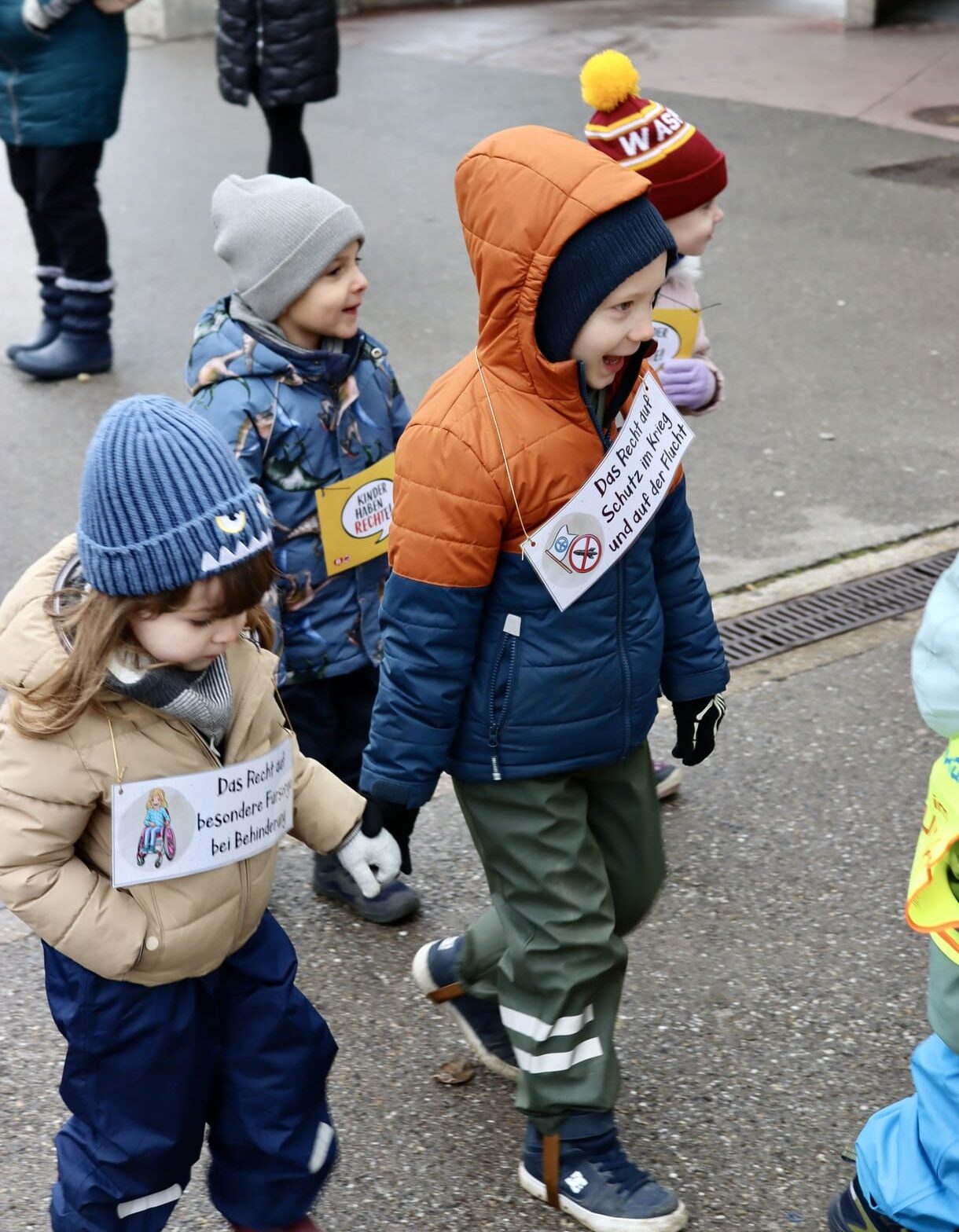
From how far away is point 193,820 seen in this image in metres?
2.37

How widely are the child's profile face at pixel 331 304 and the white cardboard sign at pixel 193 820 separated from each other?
44.9 inches

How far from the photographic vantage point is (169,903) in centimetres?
238

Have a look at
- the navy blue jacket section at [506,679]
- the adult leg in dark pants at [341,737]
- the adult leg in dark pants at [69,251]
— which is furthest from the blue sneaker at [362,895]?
the adult leg in dark pants at [69,251]

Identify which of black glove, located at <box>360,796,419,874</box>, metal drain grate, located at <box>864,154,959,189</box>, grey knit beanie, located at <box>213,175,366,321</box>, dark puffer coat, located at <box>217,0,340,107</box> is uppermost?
grey knit beanie, located at <box>213,175,366,321</box>

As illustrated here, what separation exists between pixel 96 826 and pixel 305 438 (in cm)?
117

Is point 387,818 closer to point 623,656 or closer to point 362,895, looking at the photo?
point 623,656

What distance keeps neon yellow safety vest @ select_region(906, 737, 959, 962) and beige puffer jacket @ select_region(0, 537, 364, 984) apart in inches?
37.2

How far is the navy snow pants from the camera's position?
241 centimetres

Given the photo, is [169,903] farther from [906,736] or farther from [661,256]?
[906,736]

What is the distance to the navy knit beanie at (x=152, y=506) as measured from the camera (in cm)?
222

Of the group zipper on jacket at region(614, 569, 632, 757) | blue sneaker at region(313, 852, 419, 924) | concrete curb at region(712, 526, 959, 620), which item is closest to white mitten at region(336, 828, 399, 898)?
zipper on jacket at region(614, 569, 632, 757)

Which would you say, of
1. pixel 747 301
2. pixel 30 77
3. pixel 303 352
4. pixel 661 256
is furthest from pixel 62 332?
pixel 661 256

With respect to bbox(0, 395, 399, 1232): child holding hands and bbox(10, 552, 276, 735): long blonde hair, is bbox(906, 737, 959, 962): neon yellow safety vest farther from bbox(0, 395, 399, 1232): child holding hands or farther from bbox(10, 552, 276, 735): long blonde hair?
bbox(10, 552, 276, 735): long blonde hair

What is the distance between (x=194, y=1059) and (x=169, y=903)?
0.26 metres
